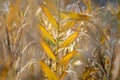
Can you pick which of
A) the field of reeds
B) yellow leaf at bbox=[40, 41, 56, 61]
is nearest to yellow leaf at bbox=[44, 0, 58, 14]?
the field of reeds

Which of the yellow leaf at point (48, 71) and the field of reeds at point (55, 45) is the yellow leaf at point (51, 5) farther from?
the yellow leaf at point (48, 71)

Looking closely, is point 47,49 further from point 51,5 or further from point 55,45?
point 51,5

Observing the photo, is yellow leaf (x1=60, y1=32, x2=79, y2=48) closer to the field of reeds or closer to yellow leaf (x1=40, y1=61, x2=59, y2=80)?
the field of reeds

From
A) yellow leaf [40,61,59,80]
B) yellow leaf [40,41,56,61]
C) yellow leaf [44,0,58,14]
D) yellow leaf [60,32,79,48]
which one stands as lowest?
yellow leaf [40,61,59,80]

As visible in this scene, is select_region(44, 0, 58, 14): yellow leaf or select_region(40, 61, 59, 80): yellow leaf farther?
select_region(44, 0, 58, 14): yellow leaf

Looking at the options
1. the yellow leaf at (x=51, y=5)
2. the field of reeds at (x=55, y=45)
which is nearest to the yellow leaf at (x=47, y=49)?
the field of reeds at (x=55, y=45)

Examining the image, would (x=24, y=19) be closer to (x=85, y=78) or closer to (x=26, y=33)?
(x=26, y=33)

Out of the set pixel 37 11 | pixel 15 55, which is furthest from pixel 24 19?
pixel 15 55

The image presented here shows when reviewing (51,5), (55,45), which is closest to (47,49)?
(55,45)
